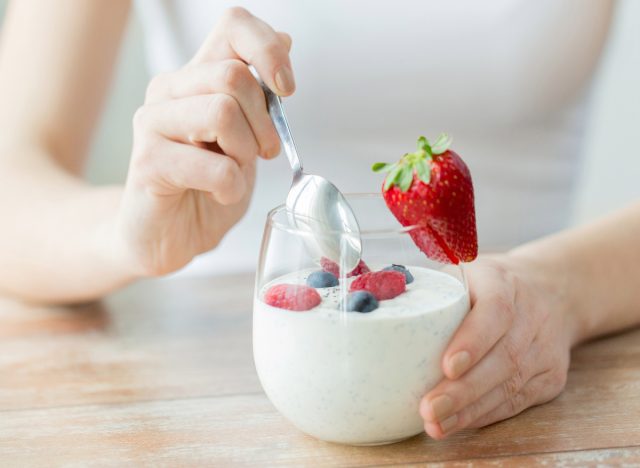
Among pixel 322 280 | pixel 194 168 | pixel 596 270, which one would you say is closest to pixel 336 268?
pixel 322 280

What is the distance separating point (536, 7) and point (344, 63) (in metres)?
0.32

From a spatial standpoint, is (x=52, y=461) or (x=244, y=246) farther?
(x=244, y=246)

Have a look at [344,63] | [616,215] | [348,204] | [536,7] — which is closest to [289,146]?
[348,204]

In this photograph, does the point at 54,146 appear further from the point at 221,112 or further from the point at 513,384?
the point at 513,384

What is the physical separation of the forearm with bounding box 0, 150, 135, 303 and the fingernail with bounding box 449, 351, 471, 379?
538 millimetres

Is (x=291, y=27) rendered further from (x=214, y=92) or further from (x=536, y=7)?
(x=214, y=92)

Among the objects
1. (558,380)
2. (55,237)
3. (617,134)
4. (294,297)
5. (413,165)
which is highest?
(413,165)

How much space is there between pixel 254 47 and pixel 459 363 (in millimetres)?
354

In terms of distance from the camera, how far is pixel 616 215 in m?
1.04

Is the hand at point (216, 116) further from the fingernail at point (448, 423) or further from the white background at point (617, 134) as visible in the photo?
the white background at point (617, 134)

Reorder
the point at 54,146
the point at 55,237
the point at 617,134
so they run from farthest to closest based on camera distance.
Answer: the point at 617,134 → the point at 54,146 → the point at 55,237

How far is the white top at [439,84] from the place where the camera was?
4.27ft

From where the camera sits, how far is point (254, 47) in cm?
78

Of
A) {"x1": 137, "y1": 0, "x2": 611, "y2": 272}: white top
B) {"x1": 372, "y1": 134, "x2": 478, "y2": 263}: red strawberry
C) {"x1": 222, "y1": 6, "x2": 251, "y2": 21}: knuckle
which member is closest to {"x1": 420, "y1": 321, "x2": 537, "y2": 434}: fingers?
{"x1": 372, "y1": 134, "x2": 478, "y2": 263}: red strawberry
